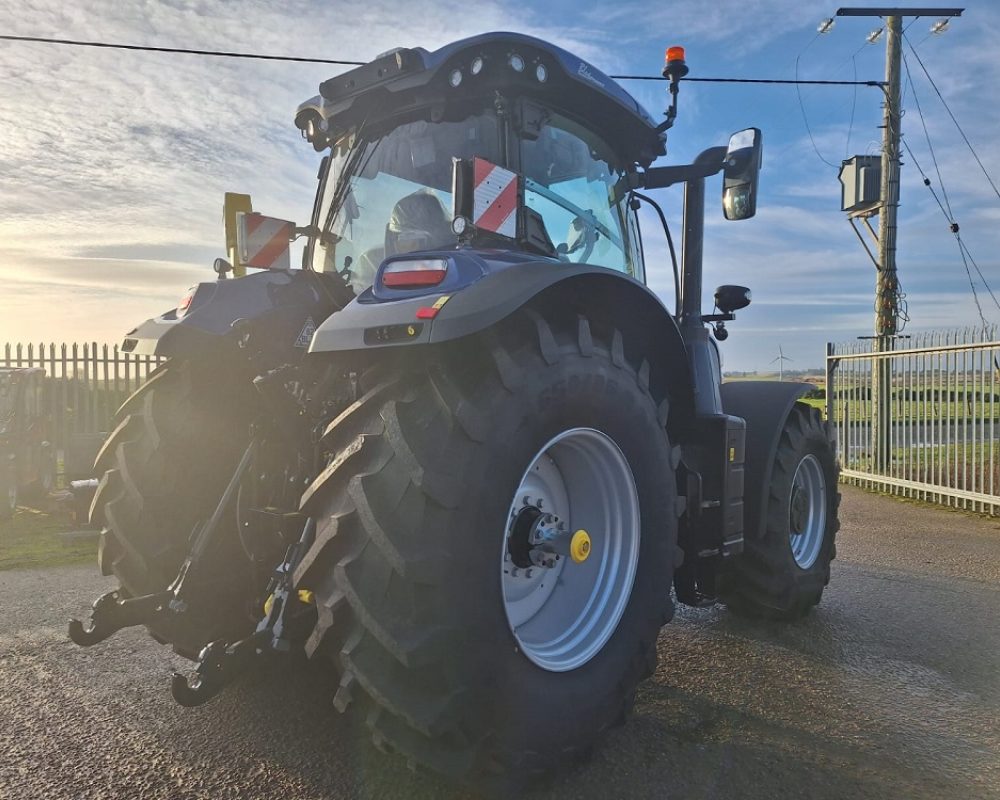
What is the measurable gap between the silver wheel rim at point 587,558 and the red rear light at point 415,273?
73 cm

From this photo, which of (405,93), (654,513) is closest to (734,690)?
(654,513)

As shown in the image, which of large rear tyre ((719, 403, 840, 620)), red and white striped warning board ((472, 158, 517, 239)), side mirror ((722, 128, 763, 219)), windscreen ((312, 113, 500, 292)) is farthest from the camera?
large rear tyre ((719, 403, 840, 620))

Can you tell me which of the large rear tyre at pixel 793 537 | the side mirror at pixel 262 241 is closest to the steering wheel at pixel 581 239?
the side mirror at pixel 262 241

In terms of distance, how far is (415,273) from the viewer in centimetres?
223

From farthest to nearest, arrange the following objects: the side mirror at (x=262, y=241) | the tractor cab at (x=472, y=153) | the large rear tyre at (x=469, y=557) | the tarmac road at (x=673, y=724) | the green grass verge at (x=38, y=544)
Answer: the green grass verge at (x=38, y=544) < the side mirror at (x=262, y=241) < the tractor cab at (x=472, y=153) < the tarmac road at (x=673, y=724) < the large rear tyre at (x=469, y=557)

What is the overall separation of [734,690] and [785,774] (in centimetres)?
69

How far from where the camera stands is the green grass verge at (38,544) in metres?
6.10

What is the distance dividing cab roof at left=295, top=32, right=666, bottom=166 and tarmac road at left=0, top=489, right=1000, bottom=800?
8.05 feet

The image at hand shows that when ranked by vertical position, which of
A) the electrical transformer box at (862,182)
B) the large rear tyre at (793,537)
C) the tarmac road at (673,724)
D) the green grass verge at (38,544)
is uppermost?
the electrical transformer box at (862,182)

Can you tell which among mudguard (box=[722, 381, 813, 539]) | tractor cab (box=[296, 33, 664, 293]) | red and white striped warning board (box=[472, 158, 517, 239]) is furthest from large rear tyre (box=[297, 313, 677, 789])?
mudguard (box=[722, 381, 813, 539])

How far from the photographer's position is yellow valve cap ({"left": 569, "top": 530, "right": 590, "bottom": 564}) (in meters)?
2.48

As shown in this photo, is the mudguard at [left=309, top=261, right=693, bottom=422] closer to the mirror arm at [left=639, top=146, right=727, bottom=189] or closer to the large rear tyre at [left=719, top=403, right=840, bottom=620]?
the mirror arm at [left=639, top=146, right=727, bottom=189]

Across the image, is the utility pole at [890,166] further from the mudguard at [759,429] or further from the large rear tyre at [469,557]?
the large rear tyre at [469,557]

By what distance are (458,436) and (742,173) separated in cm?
240
